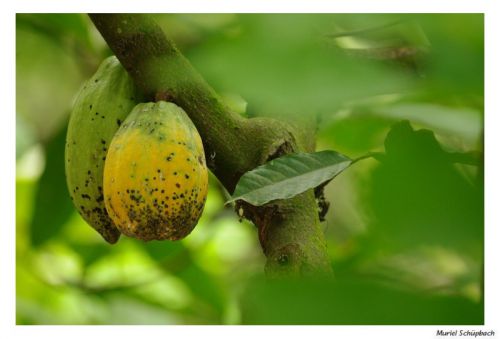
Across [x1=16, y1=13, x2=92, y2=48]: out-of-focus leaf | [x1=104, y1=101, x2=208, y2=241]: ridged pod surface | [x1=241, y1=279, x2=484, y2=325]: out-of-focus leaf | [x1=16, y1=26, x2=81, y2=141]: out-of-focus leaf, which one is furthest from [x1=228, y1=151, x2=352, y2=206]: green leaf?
[x1=16, y1=26, x2=81, y2=141]: out-of-focus leaf

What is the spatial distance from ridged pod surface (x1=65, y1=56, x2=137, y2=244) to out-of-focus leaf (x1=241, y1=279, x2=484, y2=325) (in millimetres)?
636

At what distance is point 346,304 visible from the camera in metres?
0.25

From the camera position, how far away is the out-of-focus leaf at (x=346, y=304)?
9.5 inches

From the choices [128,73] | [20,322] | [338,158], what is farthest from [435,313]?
[20,322]

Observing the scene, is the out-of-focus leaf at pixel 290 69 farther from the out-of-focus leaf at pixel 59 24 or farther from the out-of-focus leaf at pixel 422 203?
the out-of-focus leaf at pixel 59 24

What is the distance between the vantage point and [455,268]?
290 millimetres

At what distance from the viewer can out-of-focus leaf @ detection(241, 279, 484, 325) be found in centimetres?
24

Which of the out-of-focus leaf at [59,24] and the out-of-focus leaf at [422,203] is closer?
the out-of-focus leaf at [422,203]

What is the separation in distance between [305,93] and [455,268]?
0.34ft

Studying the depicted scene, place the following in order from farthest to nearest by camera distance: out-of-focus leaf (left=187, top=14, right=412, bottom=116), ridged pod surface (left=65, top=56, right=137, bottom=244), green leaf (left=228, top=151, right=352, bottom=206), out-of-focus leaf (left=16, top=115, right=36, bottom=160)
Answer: out-of-focus leaf (left=16, top=115, right=36, bottom=160), ridged pod surface (left=65, top=56, right=137, bottom=244), green leaf (left=228, top=151, right=352, bottom=206), out-of-focus leaf (left=187, top=14, right=412, bottom=116)

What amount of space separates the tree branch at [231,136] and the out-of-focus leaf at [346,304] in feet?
1.68

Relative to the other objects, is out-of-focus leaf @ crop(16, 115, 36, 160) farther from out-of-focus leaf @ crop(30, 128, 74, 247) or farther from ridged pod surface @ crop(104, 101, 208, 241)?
ridged pod surface @ crop(104, 101, 208, 241)

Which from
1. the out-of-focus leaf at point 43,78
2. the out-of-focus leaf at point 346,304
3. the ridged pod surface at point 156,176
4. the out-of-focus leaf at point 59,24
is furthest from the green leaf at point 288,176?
the out-of-focus leaf at point 43,78

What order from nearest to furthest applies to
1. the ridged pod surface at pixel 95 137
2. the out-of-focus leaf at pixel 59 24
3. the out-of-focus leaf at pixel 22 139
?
the ridged pod surface at pixel 95 137 < the out-of-focus leaf at pixel 59 24 < the out-of-focus leaf at pixel 22 139
